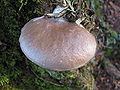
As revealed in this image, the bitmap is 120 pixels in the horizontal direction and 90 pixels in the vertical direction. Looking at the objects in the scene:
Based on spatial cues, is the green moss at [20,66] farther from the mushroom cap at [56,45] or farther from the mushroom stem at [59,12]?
the mushroom cap at [56,45]

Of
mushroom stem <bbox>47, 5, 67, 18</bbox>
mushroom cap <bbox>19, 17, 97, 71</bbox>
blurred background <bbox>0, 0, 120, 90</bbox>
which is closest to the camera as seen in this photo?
mushroom cap <bbox>19, 17, 97, 71</bbox>

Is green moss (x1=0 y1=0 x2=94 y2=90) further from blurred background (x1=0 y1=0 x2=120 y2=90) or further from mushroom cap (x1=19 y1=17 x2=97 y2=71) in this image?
mushroom cap (x1=19 y1=17 x2=97 y2=71)

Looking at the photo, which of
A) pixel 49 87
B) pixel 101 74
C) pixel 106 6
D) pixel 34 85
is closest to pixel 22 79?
pixel 34 85

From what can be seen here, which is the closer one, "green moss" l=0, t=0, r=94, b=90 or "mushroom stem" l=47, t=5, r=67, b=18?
"mushroom stem" l=47, t=5, r=67, b=18

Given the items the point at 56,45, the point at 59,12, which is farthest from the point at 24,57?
the point at 56,45

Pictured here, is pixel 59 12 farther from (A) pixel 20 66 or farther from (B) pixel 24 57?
(A) pixel 20 66

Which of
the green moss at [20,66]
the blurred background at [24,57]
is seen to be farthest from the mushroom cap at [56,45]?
the green moss at [20,66]

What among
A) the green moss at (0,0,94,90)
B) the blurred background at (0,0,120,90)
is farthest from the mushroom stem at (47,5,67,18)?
the green moss at (0,0,94,90)

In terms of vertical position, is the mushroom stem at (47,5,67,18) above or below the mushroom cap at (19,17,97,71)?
above

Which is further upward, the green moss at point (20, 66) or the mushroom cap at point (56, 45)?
the mushroom cap at point (56, 45)
